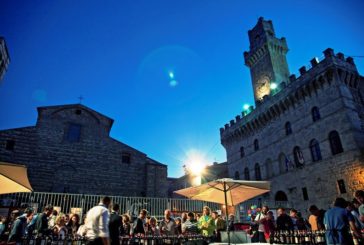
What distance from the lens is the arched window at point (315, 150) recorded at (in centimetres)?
1836

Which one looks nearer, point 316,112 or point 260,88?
point 316,112

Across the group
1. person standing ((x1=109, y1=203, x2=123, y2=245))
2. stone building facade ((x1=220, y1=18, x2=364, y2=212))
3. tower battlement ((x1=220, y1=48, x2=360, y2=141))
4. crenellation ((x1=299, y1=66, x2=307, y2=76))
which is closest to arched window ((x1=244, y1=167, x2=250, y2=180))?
stone building facade ((x1=220, y1=18, x2=364, y2=212))

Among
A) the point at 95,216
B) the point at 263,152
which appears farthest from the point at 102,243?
the point at 263,152

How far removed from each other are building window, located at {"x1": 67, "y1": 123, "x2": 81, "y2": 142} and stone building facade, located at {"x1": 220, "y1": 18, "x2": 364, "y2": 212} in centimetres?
1687

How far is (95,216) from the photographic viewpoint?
14.5 feet

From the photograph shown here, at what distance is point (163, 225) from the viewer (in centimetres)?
903

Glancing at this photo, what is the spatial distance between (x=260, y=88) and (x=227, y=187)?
2109cm

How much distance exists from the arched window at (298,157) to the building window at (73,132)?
1931 cm

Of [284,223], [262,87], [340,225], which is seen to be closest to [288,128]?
[262,87]

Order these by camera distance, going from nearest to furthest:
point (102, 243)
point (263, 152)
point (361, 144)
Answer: point (102, 243) < point (361, 144) < point (263, 152)

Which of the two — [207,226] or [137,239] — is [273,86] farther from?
[137,239]

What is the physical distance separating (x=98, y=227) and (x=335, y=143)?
1798 centimetres

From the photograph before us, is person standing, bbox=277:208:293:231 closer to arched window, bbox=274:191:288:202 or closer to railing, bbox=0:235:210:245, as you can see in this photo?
railing, bbox=0:235:210:245

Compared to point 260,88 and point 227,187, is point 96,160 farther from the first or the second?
point 260,88
